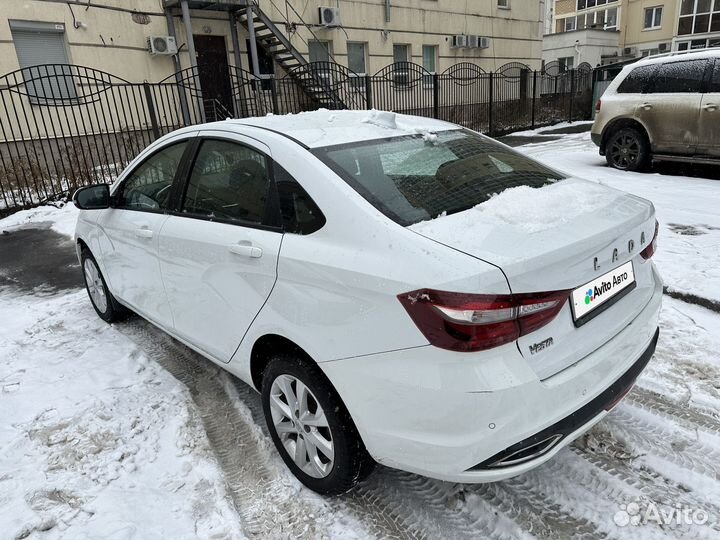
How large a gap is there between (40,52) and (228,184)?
11206 millimetres

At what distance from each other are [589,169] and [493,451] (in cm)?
833

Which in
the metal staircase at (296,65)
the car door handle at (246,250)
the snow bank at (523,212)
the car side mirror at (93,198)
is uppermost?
the metal staircase at (296,65)

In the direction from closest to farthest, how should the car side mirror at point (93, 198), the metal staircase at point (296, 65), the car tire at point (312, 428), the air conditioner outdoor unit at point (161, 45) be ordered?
the car tire at point (312, 428)
the car side mirror at point (93, 198)
the air conditioner outdoor unit at point (161, 45)
the metal staircase at point (296, 65)

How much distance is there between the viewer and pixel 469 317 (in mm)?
1685

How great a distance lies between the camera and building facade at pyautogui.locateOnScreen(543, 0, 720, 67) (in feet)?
110

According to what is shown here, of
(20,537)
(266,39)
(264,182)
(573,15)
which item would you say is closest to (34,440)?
(20,537)

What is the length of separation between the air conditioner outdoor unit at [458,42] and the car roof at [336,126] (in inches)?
708

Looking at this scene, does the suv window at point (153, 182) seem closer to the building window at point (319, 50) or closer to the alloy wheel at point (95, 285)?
the alloy wheel at point (95, 285)

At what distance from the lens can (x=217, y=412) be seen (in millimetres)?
3016

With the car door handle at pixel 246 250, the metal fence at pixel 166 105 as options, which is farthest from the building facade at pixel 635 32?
the car door handle at pixel 246 250

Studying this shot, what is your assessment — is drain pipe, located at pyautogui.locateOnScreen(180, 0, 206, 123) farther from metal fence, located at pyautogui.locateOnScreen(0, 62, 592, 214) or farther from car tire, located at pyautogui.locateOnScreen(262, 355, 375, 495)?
car tire, located at pyautogui.locateOnScreen(262, 355, 375, 495)

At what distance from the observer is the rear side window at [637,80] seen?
823 centimetres

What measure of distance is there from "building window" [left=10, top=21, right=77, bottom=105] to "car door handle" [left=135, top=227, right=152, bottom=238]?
9188 millimetres

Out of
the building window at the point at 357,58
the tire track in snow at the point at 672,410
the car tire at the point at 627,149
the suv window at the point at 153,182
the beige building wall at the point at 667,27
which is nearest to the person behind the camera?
the tire track in snow at the point at 672,410
